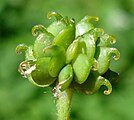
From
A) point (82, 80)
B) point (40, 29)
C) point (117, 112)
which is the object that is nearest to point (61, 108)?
point (82, 80)

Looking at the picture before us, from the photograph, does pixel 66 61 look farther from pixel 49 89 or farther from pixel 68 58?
pixel 49 89

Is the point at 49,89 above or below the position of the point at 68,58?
below

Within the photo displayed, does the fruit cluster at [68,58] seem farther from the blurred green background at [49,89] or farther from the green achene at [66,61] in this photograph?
the blurred green background at [49,89]

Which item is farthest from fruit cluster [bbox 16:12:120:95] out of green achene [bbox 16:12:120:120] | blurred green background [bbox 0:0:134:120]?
blurred green background [bbox 0:0:134:120]

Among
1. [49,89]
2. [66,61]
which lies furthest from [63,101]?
[49,89]

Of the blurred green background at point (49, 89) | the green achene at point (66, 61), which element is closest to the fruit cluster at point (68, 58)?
the green achene at point (66, 61)

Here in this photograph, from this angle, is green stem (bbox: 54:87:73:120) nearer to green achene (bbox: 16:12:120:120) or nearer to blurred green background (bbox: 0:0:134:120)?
green achene (bbox: 16:12:120:120)
